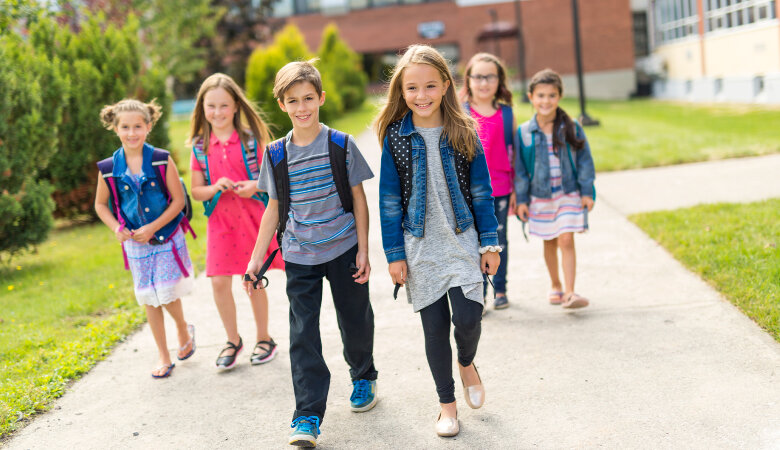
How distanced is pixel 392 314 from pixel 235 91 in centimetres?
189

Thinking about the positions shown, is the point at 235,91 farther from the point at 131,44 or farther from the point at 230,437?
the point at 131,44

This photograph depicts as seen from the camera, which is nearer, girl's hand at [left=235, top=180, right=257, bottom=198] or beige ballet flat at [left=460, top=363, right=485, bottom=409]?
beige ballet flat at [left=460, top=363, right=485, bottom=409]

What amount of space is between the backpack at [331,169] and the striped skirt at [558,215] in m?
1.91

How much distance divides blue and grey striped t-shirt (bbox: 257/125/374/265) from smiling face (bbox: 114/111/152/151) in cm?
135

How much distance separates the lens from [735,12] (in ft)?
74.4

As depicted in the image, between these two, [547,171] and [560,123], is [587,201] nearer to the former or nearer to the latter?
[547,171]

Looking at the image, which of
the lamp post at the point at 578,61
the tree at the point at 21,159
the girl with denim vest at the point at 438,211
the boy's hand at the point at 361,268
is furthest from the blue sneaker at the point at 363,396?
the lamp post at the point at 578,61

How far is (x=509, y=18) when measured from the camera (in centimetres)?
3747

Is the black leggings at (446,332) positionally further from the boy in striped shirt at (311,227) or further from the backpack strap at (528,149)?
the backpack strap at (528,149)

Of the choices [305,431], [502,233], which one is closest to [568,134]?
[502,233]

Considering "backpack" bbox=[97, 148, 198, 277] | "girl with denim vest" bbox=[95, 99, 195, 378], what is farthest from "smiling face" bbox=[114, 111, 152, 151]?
"backpack" bbox=[97, 148, 198, 277]

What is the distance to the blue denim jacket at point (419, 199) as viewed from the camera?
11.4 ft

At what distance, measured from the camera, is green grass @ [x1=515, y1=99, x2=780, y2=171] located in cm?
1077

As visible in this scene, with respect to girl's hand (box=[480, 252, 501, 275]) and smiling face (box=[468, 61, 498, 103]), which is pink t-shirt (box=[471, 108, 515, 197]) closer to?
smiling face (box=[468, 61, 498, 103])
